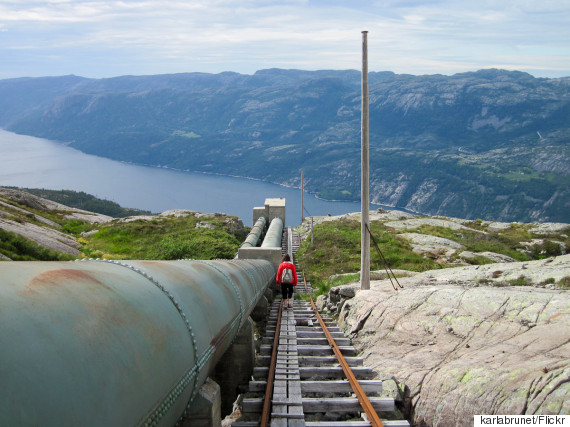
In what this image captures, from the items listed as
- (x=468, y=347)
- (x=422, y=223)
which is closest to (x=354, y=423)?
(x=468, y=347)

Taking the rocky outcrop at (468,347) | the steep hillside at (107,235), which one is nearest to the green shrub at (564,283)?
the rocky outcrop at (468,347)

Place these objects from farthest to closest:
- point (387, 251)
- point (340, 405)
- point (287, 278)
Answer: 1. point (387, 251)
2. point (287, 278)
3. point (340, 405)

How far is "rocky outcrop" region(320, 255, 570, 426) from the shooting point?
18.3ft

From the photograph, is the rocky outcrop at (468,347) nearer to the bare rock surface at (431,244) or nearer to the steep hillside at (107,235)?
the steep hillside at (107,235)

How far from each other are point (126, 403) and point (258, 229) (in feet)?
96.4

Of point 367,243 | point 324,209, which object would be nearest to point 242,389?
point 367,243

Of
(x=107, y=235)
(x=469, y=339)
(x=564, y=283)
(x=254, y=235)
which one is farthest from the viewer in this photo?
(x=107, y=235)

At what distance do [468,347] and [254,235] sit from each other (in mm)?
22658

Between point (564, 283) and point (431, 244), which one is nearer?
point (564, 283)

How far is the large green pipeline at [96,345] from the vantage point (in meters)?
2.24

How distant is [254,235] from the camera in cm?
2953

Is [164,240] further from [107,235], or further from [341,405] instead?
[341,405]

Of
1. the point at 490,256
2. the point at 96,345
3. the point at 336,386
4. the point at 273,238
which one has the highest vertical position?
the point at 96,345

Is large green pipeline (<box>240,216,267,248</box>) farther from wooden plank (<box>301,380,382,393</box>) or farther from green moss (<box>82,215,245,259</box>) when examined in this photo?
wooden plank (<box>301,380,382,393</box>)
